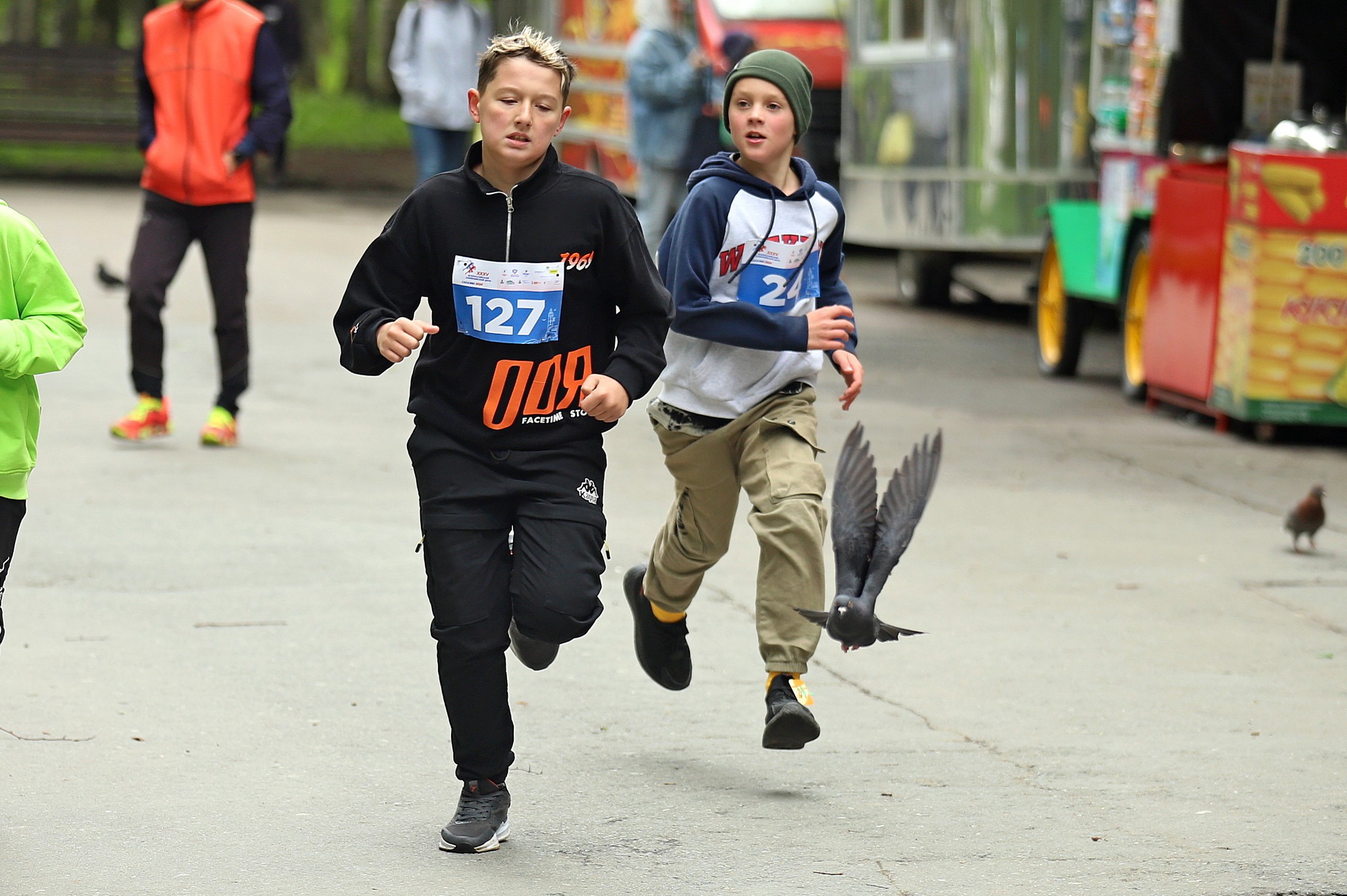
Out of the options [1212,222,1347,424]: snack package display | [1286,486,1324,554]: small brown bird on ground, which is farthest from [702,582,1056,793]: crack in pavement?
[1212,222,1347,424]: snack package display

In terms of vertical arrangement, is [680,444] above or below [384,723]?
above

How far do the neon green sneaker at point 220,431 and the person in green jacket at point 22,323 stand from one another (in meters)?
4.95

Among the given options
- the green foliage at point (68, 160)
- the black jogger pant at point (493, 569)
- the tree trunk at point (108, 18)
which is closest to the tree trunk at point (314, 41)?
the tree trunk at point (108, 18)

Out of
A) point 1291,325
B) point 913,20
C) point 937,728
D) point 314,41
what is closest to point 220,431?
point 937,728

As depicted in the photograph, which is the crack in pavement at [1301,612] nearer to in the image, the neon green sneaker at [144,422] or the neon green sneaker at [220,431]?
the neon green sneaker at [220,431]

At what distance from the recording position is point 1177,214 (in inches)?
431

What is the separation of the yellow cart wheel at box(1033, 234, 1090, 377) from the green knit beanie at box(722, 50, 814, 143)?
7429 millimetres

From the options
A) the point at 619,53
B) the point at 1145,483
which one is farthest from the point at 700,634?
the point at 619,53

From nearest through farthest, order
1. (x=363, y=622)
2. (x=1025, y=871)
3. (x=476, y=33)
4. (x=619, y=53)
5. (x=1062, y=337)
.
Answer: (x=1025, y=871)
(x=363, y=622)
(x=1062, y=337)
(x=476, y=33)
(x=619, y=53)

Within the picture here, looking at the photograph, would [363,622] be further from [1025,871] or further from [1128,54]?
[1128,54]

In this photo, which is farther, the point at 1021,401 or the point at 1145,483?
the point at 1021,401

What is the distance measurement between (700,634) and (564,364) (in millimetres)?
2144

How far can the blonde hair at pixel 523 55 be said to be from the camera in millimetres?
4332

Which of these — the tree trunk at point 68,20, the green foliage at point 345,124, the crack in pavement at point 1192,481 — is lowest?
the crack in pavement at point 1192,481
